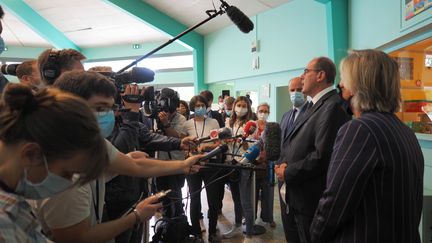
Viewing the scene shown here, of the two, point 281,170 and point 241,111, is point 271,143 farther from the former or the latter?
point 241,111

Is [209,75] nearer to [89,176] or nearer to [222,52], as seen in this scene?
[222,52]

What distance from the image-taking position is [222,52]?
729cm

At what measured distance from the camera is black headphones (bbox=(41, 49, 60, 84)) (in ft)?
4.69

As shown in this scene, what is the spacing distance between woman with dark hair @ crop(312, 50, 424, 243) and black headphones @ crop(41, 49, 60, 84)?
4.14 feet

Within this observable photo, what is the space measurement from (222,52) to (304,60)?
2823 mm

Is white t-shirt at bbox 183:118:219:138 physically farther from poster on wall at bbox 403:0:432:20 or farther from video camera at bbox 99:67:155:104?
poster on wall at bbox 403:0:432:20

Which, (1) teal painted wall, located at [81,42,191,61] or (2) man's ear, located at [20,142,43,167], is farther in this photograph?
(1) teal painted wall, located at [81,42,191,61]

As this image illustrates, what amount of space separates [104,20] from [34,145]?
7231 mm

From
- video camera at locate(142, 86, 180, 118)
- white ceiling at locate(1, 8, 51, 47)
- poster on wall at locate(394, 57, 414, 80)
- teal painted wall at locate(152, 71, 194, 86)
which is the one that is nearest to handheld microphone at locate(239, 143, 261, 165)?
video camera at locate(142, 86, 180, 118)

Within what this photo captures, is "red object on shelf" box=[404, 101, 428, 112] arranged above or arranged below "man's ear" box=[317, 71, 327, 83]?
below

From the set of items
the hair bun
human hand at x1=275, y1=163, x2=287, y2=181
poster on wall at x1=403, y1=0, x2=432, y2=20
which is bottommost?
human hand at x1=275, y1=163, x2=287, y2=181

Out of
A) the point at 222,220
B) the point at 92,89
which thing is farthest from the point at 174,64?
the point at 92,89

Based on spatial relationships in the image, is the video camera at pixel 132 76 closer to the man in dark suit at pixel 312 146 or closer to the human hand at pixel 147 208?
the human hand at pixel 147 208

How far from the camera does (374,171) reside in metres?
1.08
